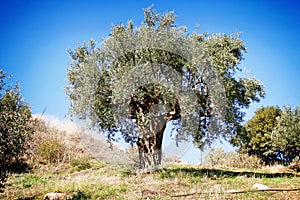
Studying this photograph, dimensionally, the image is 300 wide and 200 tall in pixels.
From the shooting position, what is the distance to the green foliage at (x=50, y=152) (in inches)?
1036

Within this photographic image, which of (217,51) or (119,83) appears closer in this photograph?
(119,83)

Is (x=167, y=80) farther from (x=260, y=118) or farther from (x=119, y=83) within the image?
(x=260, y=118)

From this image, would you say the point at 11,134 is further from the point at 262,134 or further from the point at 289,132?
the point at 262,134

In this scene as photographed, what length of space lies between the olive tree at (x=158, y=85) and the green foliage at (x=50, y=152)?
9.67 m

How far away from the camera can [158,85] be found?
1736 centimetres

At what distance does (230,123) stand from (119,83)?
847cm

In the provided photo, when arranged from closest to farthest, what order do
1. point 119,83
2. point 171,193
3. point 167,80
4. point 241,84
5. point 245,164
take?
point 171,193 < point 119,83 < point 167,80 < point 241,84 < point 245,164

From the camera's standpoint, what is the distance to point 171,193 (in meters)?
12.0

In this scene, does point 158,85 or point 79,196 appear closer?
point 79,196

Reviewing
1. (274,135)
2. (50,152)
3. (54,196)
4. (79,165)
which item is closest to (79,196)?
(54,196)

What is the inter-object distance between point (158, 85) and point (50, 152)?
15.5m

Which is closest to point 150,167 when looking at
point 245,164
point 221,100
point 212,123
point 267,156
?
point 212,123

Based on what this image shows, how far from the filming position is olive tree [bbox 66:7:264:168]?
56.0 ft

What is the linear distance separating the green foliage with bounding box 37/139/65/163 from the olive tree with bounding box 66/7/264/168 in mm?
9669
